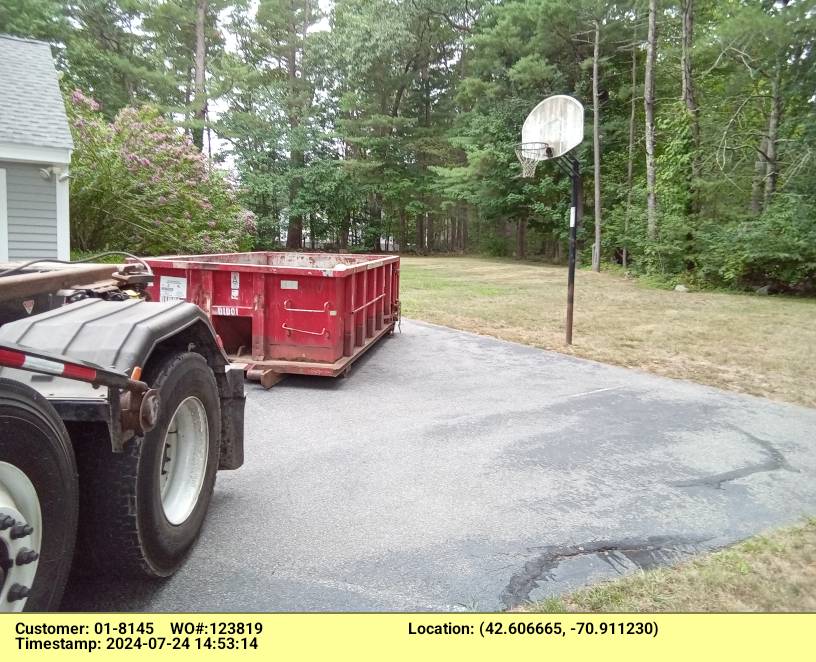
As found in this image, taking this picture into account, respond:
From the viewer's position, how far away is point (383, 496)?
11.6ft

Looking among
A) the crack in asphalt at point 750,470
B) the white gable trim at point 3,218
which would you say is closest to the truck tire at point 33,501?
the crack in asphalt at point 750,470

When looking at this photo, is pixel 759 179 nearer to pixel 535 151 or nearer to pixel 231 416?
pixel 535 151

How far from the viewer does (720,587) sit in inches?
102

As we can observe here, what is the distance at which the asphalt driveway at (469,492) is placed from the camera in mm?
2594

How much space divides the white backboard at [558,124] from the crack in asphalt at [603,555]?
7.15 m

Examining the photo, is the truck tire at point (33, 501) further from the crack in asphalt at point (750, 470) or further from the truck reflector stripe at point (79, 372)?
the crack in asphalt at point (750, 470)

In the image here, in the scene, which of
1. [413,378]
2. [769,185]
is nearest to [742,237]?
[769,185]

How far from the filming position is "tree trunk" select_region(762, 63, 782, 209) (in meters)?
17.6

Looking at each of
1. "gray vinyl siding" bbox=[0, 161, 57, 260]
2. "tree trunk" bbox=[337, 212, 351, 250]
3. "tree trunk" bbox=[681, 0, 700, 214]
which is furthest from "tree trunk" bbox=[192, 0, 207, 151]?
"tree trunk" bbox=[681, 0, 700, 214]

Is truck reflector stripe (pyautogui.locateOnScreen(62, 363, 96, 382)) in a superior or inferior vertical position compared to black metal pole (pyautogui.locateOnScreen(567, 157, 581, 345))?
inferior

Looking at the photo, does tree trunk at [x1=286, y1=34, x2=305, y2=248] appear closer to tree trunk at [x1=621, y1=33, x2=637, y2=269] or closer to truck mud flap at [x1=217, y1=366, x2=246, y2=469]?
tree trunk at [x1=621, y1=33, x2=637, y2=269]

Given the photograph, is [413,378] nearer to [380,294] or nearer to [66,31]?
[380,294]

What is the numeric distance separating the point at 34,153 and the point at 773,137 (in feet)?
60.9

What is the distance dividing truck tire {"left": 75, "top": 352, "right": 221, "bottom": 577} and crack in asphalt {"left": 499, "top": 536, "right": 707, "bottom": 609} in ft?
4.60
